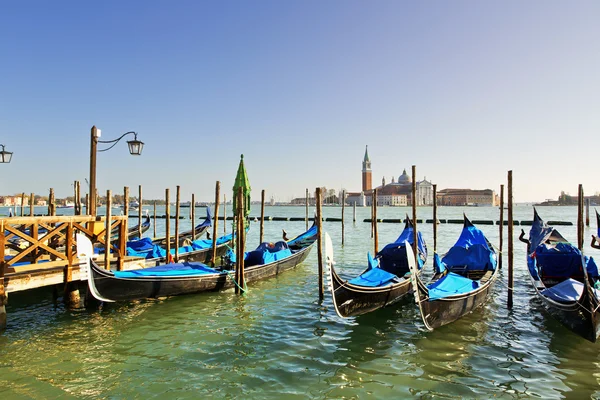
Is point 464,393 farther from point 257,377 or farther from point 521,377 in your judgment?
point 257,377

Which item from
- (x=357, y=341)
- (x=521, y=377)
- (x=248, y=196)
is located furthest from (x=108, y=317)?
(x=248, y=196)

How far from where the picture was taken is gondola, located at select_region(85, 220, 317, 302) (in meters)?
6.00

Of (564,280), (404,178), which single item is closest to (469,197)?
(404,178)

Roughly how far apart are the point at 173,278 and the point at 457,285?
4.48 metres

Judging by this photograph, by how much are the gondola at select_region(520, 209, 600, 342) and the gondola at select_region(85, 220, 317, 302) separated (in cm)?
500

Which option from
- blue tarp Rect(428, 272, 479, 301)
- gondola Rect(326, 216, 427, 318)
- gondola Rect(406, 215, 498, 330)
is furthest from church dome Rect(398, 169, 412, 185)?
blue tarp Rect(428, 272, 479, 301)

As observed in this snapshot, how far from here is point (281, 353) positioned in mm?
4676

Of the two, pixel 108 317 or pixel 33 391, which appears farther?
pixel 108 317

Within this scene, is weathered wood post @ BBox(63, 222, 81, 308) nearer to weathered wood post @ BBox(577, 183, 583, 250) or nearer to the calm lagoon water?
the calm lagoon water

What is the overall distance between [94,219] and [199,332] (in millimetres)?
2908

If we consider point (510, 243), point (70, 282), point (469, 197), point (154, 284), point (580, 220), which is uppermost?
point (469, 197)

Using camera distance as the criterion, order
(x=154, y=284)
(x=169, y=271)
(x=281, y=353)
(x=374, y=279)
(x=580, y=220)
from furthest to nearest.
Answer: (x=580, y=220)
(x=169, y=271)
(x=154, y=284)
(x=374, y=279)
(x=281, y=353)

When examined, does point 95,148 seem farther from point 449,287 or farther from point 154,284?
point 449,287

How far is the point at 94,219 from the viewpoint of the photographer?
6836 millimetres
